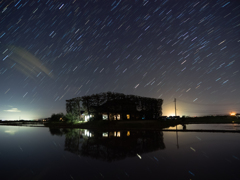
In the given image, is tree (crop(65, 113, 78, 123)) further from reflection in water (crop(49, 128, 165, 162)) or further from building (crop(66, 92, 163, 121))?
reflection in water (crop(49, 128, 165, 162))

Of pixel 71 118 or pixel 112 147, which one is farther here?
pixel 71 118

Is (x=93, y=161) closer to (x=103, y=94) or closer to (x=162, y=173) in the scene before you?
(x=162, y=173)

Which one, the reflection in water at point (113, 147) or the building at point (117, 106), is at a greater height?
the building at point (117, 106)

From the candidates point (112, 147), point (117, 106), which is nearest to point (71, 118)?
point (117, 106)

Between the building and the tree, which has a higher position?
the building

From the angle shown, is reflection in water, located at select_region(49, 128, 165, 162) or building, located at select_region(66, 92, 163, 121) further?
building, located at select_region(66, 92, 163, 121)

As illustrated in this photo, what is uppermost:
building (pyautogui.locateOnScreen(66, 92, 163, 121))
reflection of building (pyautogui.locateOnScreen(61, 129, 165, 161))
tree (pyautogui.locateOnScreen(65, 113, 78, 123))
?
building (pyautogui.locateOnScreen(66, 92, 163, 121))

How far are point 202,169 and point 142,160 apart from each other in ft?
8.95

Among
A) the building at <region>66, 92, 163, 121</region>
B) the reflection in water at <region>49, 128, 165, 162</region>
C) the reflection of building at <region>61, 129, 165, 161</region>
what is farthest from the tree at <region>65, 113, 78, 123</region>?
the reflection of building at <region>61, 129, 165, 161</region>

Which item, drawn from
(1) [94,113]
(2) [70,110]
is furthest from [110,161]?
(2) [70,110]

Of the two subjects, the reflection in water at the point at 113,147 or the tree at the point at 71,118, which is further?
the tree at the point at 71,118

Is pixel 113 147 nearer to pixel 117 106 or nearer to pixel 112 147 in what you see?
pixel 112 147

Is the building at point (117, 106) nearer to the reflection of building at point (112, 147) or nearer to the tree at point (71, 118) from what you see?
the tree at point (71, 118)

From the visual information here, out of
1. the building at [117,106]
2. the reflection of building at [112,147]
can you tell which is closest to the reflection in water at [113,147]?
the reflection of building at [112,147]
